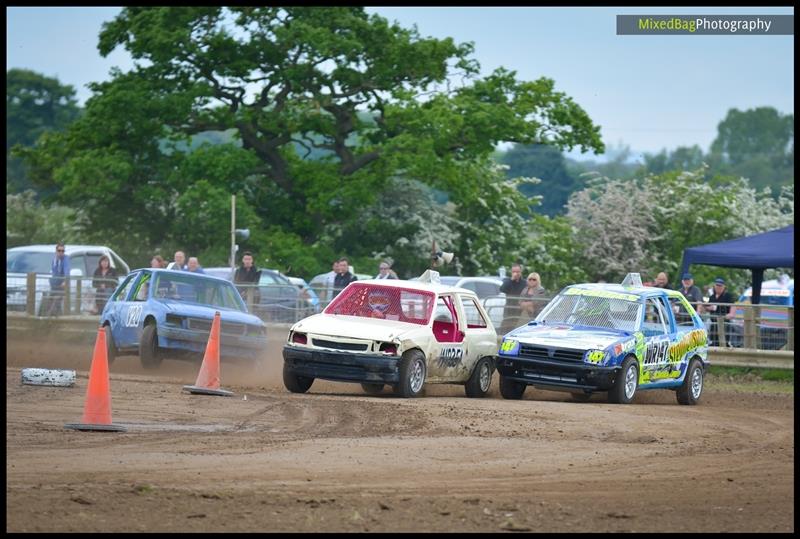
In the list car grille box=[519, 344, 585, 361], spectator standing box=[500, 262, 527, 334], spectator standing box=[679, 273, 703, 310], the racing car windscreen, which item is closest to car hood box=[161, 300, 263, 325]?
the racing car windscreen

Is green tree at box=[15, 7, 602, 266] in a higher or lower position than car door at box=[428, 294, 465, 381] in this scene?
higher

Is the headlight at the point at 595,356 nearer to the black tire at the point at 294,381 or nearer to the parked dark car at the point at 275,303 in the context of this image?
the black tire at the point at 294,381

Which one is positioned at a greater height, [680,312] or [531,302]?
[531,302]

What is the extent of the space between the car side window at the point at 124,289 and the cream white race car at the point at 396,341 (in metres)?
3.80

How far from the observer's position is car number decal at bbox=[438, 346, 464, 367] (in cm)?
1952

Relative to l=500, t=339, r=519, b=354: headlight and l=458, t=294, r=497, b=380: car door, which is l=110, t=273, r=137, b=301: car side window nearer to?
l=458, t=294, r=497, b=380: car door

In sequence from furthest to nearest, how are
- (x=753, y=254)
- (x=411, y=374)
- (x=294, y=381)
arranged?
(x=753, y=254), (x=294, y=381), (x=411, y=374)

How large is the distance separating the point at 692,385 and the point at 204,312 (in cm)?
704

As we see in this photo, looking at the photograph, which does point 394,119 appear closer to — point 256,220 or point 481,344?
point 256,220

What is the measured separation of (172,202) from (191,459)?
114 ft

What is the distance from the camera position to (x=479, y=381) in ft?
66.9

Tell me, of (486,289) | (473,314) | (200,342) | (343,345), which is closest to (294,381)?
(343,345)

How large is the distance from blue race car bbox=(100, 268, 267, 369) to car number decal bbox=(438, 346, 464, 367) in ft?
12.2

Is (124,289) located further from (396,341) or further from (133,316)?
(396,341)
